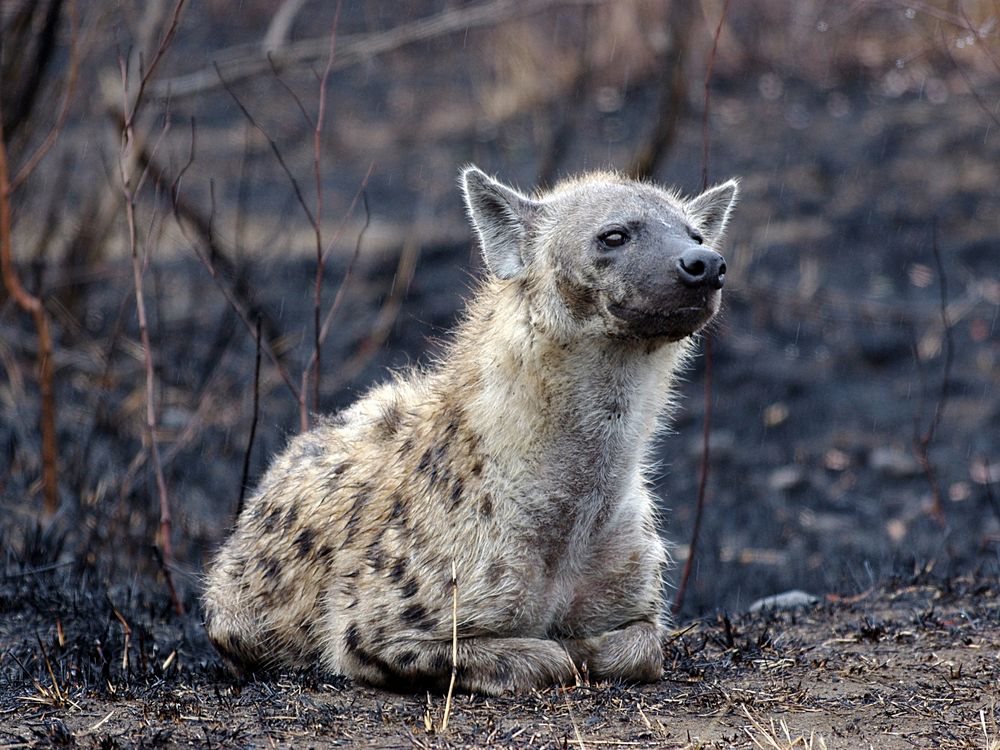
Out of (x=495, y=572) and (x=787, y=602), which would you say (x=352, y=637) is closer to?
(x=495, y=572)

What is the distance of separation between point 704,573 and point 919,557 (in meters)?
1.06

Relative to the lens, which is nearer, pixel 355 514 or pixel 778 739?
pixel 778 739

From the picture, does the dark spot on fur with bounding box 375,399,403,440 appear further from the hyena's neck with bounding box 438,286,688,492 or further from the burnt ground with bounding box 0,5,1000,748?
the burnt ground with bounding box 0,5,1000,748

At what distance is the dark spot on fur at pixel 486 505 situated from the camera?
3.90 meters

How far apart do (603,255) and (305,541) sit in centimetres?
129

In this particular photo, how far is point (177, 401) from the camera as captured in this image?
803 cm

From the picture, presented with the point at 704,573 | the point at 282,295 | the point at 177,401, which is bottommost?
the point at 704,573

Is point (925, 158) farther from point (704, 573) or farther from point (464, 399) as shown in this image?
point (464, 399)

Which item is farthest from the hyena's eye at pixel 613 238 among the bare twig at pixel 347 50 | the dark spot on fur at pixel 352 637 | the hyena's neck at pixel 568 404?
the bare twig at pixel 347 50

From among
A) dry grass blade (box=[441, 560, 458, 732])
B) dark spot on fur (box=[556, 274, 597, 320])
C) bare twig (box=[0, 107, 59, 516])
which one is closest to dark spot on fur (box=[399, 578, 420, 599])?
dry grass blade (box=[441, 560, 458, 732])

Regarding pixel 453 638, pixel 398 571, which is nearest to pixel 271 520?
pixel 398 571

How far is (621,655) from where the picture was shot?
387 cm

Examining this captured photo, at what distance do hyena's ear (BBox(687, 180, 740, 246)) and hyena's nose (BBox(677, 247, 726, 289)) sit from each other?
692 mm

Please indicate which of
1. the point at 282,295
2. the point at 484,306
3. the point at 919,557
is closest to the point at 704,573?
the point at 919,557
